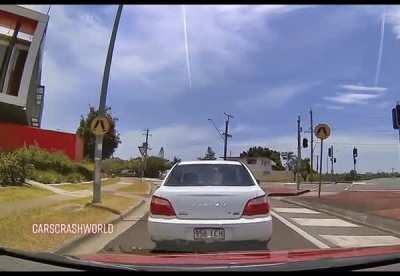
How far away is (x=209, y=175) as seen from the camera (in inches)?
360

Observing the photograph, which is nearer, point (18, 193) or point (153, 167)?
point (18, 193)

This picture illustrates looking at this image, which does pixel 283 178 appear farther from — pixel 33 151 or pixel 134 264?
pixel 134 264

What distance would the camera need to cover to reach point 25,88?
4128cm

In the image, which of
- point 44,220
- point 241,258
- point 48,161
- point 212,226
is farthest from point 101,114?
point 48,161

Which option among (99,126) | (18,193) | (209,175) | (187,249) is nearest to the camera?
(187,249)

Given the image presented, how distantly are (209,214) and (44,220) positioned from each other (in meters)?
6.12

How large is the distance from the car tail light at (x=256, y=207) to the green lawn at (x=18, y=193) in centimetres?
1156

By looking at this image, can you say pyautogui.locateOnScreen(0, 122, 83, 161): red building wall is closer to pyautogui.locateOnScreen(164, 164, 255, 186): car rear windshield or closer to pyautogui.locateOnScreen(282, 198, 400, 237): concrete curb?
pyautogui.locateOnScreen(282, 198, 400, 237): concrete curb

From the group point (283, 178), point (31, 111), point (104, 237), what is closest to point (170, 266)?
point (104, 237)

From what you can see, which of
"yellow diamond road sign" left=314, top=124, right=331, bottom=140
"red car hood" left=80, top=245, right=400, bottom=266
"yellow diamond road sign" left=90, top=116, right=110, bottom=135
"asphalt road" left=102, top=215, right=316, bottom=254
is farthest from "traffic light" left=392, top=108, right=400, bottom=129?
"red car hood" left=80, top=245, right=400, bottom=266

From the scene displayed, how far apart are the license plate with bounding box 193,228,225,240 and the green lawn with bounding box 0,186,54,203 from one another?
11.5m

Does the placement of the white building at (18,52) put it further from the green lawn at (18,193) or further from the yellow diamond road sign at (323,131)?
the yellow diamond road sign at (323,131)

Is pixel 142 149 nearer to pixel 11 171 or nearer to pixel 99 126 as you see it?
pixel 11 171

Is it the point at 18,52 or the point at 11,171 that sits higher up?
the point at 18,52
